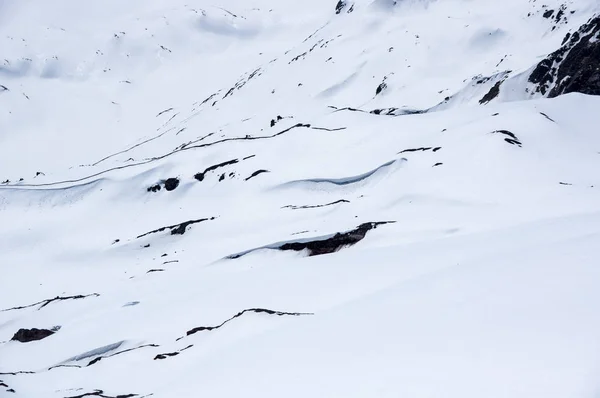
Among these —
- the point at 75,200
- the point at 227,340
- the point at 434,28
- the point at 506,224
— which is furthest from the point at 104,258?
the point at 434,28

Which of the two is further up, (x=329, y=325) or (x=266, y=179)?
(x=329, y=325)

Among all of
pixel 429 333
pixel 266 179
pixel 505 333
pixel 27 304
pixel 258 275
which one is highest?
pixel 505 333

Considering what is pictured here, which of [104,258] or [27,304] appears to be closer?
[27,304]

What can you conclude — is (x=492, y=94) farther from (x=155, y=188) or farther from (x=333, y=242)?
(x=333, y=242)

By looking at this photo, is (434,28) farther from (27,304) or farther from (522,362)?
(522,362)

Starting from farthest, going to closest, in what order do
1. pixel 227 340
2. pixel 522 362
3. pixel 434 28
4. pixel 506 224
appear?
1. pixel 434 28
2. pixel 506 224
3. pixel 227 340
4. pixel 522 362

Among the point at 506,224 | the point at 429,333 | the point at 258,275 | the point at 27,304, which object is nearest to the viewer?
the point at 429,333

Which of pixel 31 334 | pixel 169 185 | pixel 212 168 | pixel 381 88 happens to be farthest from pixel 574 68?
pixel 31 334

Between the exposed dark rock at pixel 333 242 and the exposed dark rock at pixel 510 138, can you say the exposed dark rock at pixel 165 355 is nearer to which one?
the exposed dark rock at pixel 333 242
